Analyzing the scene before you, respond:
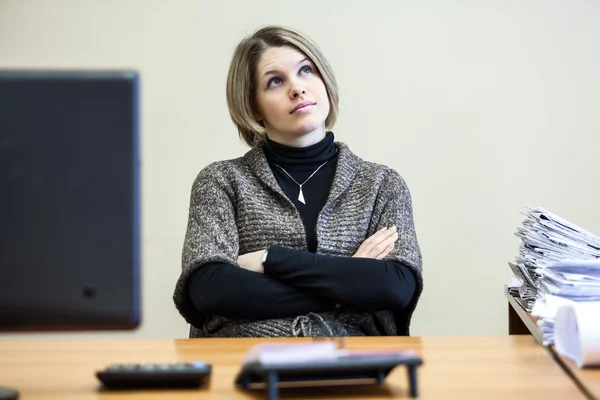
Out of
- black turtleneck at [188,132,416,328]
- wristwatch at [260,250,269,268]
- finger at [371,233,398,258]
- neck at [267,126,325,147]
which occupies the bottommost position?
black turtleneck at [188,132,416,328]

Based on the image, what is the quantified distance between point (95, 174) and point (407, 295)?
1.00m

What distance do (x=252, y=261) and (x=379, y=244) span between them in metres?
0.30

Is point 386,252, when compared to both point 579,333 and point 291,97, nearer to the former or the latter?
point 291,97

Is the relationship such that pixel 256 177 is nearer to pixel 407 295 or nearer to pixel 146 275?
pixel 407 295

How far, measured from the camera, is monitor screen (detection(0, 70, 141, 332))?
37.8 inches

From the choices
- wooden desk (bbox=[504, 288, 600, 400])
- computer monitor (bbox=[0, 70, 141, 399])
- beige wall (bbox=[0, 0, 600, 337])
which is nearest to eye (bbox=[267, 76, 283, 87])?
beige wall (bbox=[0, 0, 600, 337])

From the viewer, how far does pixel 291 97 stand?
2088 millimetres

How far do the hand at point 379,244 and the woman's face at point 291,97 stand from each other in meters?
0.34

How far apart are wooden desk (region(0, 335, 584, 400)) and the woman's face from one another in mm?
745

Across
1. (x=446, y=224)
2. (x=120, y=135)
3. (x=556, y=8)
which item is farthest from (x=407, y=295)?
(x=556, y=8)

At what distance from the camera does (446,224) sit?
298 cm

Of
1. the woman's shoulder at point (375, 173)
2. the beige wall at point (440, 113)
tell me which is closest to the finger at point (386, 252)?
the woman's shoulder at point (375, 173)

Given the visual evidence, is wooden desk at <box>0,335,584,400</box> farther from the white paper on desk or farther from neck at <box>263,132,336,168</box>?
neck at <box>263,132,336,168</box>

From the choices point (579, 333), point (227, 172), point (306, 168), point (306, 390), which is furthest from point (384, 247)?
point (306, 390)
